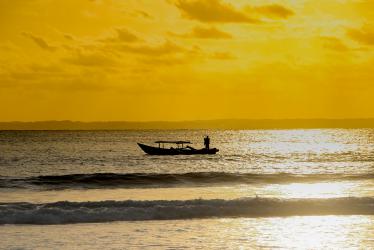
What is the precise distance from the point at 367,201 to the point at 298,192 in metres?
6.42

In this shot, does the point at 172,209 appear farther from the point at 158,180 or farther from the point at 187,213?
the point at 158,180

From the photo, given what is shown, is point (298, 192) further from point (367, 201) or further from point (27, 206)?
point (27, 206)

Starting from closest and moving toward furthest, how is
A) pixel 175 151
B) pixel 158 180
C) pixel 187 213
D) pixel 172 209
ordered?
pixel 187 213, pixel 172 209, pixel 158 180, pixel 175 151

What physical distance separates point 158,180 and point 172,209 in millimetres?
17916

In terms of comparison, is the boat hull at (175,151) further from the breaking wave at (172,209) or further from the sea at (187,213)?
the breaking wave at (172,209)

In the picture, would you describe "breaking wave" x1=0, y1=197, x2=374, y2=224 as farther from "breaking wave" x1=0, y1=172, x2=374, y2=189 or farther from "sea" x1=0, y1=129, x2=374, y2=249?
"breaking wave" x1=0, y1=172, x2=374, y2=189

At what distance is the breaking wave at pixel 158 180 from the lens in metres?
44.5

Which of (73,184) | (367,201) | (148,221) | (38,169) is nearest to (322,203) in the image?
(367,201)

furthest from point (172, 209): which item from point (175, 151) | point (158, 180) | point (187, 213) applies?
point (175, 151)

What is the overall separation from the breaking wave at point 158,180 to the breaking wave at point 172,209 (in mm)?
12435

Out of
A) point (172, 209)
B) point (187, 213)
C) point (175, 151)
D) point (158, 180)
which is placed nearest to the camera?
point (187, 213)

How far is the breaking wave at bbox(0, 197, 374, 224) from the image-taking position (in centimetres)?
2783

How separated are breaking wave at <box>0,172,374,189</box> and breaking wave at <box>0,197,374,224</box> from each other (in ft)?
40.8

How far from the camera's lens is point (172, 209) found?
97.3ft
